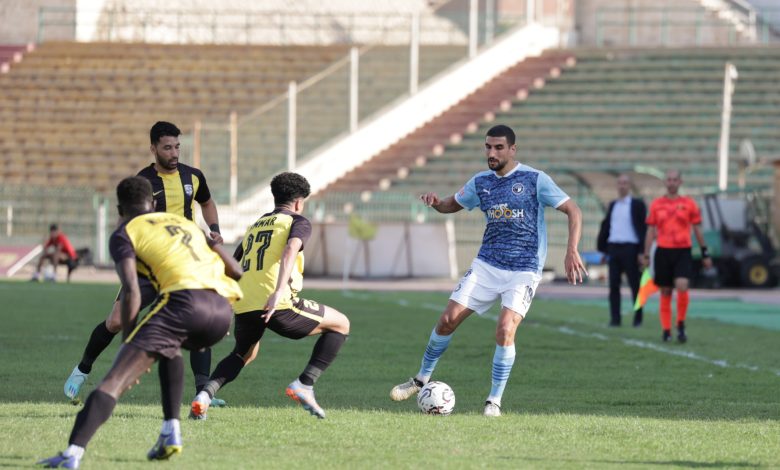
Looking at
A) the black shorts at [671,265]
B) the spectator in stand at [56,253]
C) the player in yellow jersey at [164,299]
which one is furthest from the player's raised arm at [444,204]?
the spectator in stand at [56,253]

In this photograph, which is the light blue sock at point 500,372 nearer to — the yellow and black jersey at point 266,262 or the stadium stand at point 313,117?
the yellow and black jersey at point 266,262

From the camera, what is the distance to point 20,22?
50781mm

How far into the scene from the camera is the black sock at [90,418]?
7.58 meters

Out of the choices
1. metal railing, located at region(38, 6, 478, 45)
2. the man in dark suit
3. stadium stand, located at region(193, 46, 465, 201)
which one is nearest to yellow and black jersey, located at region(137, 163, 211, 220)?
the man in dark suit

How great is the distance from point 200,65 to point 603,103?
1201cm

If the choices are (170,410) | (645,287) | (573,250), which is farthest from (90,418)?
(645,287)

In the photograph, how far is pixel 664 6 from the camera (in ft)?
174

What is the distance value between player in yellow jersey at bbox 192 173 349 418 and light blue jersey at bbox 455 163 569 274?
1.36m

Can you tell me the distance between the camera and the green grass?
8.50m

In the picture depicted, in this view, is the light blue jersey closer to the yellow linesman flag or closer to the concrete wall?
the yellow linesman flag

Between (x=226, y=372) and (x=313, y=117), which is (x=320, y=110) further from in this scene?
(x=226, y=372)

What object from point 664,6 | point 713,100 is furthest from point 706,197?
point 664,6

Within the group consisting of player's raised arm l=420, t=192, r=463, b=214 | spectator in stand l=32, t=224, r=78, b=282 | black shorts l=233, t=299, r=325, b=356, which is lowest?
spectator in stand l=32, t=224, r=78, b=282

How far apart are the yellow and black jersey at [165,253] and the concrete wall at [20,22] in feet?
144
